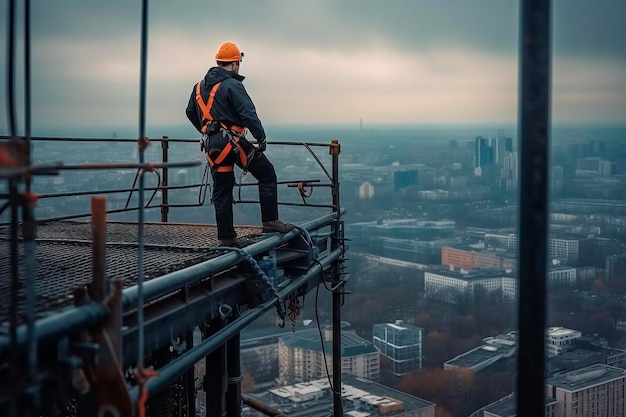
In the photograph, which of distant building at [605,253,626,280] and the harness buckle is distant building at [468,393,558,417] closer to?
distant building at [605,253,626,280]

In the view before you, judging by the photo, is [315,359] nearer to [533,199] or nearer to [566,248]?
[566,248]

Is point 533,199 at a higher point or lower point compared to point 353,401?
higher

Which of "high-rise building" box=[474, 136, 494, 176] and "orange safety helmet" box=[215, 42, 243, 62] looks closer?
"orange safety helmet" box=[215, 42, 243, 62]

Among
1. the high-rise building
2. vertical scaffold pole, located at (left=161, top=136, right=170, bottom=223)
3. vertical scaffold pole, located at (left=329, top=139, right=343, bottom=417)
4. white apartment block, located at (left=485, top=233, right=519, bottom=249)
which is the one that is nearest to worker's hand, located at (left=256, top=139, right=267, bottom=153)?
vertical scaffold pole, located at (left=329, top=139, right=343, bottom=417)

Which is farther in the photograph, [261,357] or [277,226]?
[261,357]

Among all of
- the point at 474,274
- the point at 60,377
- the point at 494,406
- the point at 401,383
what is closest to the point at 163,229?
the point at 60,377

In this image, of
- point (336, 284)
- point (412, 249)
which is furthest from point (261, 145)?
point (412, 249)
